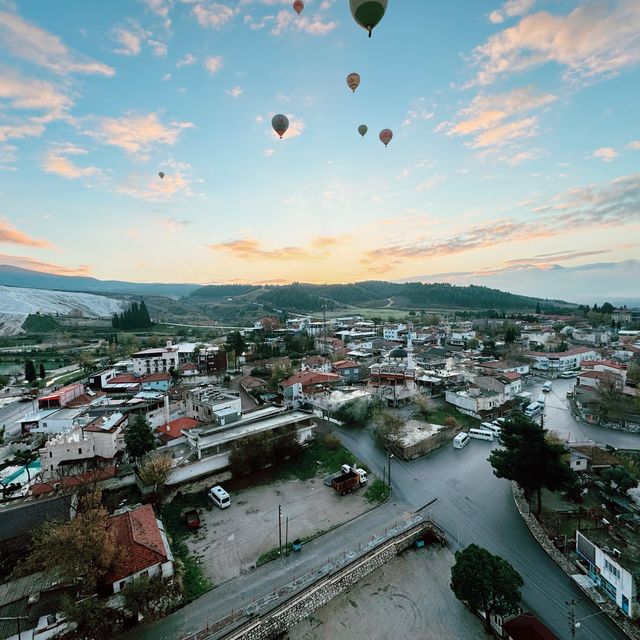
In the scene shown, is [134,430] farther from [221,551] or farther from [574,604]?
[574,604]

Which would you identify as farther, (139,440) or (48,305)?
(48,305)

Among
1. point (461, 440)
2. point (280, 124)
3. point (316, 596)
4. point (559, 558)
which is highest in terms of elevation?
point (280, 124)

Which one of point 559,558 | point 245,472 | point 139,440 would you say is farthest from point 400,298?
point 559,558

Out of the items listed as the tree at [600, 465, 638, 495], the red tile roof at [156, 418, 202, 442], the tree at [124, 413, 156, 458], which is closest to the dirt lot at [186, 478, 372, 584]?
the tree at [124, 413, 156, 458]

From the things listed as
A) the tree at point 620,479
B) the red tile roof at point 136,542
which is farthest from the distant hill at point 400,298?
the red tile roof at point 136,542

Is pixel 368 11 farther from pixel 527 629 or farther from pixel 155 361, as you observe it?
pixel 155 361

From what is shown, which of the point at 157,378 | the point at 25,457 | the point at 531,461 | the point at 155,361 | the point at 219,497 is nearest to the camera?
the point at 531,461

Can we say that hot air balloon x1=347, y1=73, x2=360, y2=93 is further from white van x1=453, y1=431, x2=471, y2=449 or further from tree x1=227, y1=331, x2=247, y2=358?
tree x1=227, y1=331, x2=247, y2=358
